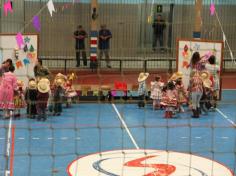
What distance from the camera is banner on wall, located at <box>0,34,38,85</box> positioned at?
1097 centimetres

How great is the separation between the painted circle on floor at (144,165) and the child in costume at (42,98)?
7.97 ft

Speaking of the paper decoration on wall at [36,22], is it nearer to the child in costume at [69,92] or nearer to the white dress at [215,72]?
the child in costume at [69,92]

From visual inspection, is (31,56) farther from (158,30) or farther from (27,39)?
(158,30)

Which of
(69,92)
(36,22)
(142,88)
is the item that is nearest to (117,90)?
(142,88)

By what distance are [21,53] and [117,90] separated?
2269mm

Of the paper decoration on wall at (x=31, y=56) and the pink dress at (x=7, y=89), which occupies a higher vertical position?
the paper decoration on wall at (x=31, y=56)

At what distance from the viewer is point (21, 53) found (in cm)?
1100

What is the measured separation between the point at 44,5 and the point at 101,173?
Answer: 9.22m

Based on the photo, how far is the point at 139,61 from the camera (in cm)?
1502

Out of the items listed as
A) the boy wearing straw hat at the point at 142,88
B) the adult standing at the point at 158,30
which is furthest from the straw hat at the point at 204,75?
the adult standing at the point at 158,30

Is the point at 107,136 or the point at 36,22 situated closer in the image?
the point at 107,136

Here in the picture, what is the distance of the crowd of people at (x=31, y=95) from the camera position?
9672mm

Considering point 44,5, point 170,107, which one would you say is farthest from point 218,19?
point 170,107

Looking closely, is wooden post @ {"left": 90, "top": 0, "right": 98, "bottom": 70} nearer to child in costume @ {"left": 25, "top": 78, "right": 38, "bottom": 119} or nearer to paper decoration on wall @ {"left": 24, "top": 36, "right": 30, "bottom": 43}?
paper decoration on wall @ {"left": 24, "top": 36, "right": 30, "bottom": 43}
